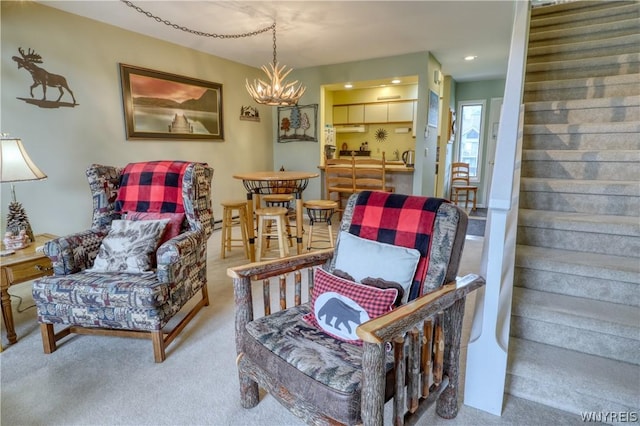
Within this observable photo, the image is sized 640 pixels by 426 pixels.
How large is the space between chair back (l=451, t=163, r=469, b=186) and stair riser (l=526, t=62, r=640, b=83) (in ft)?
11.8

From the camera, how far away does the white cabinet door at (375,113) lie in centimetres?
642

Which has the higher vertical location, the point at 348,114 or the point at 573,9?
the point at 573,9

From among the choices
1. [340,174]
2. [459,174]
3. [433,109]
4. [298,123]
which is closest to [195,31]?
[298,123]

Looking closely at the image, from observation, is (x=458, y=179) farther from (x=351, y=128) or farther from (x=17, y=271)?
(x=17, y=271)

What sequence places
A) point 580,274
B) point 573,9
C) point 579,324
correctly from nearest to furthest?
1. point 579,324
2. point 580,274
3. point 573,9

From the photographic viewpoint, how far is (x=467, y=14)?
3.31 metres

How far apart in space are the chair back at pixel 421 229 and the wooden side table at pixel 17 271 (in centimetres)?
183

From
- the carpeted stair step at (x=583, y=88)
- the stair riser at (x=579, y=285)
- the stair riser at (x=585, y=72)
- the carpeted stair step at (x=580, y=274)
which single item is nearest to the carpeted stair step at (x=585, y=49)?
the stair riser at (x=585, y=72)

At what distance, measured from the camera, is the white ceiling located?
10.1ft

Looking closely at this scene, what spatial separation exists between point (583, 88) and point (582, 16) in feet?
3.29

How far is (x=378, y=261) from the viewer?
145 cm

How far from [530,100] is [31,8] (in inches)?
177

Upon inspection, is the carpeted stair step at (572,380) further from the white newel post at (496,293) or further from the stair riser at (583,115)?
the stair riser at (583,115)

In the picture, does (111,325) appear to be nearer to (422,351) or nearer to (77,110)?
(422,351)
